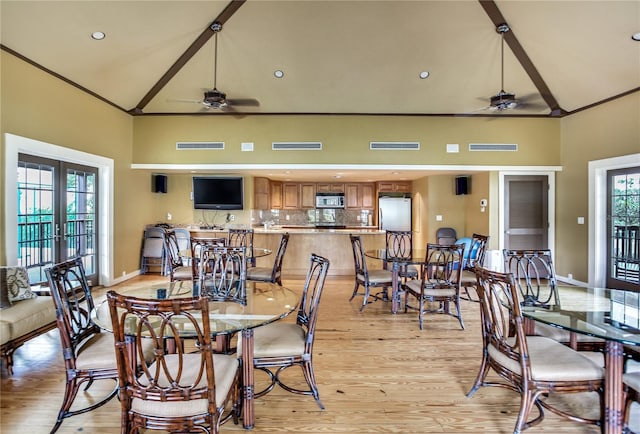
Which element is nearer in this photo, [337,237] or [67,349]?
[67,349]

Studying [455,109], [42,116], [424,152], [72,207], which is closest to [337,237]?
[424,152]

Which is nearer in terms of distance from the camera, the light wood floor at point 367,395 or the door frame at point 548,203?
the light wood floor at point 367,395

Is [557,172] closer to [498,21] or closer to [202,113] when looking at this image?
[498,21]

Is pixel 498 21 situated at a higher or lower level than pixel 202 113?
higher

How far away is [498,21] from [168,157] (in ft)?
18.6

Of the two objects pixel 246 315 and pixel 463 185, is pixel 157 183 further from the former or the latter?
pixel 463 185

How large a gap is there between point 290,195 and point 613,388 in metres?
7.97

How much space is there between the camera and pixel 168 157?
6293mm

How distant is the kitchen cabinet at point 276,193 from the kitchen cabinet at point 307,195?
0.58m

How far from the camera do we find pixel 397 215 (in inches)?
340

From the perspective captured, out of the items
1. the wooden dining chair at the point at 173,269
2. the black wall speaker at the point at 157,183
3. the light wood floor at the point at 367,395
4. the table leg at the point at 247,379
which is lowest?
the light wood floor at the point at 367,395

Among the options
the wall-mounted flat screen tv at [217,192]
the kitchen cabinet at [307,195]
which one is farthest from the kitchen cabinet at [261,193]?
the kitchen cabinet at [307,195]

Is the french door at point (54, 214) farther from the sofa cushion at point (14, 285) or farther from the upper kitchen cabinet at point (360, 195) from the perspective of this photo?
the upper kitchen cabinet at point (360, 195)

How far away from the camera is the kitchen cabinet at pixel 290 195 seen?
9.27 meters
